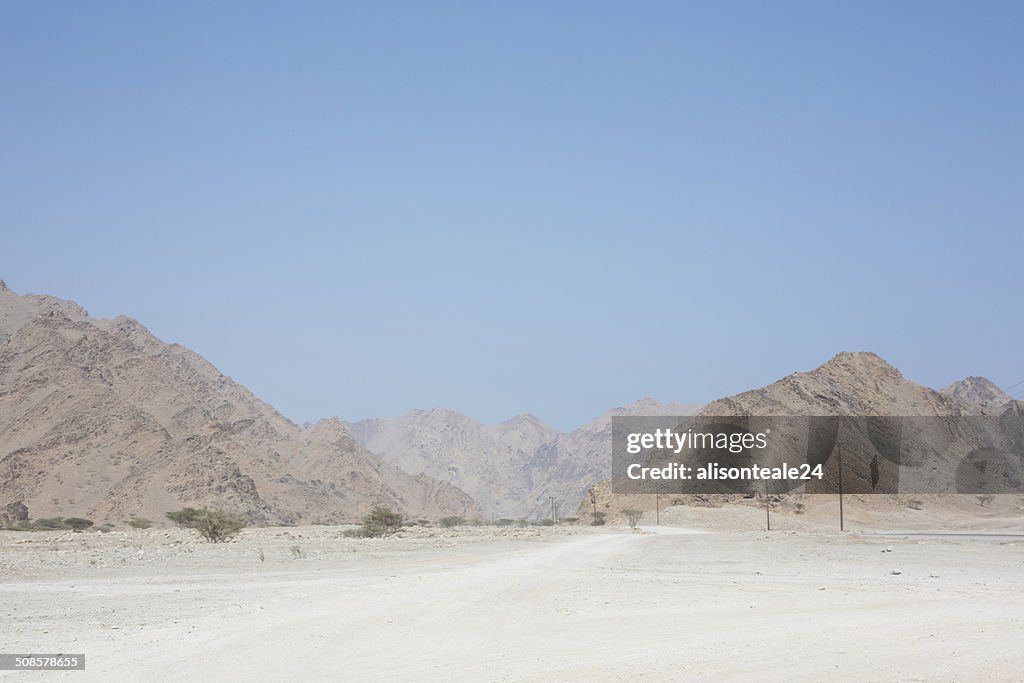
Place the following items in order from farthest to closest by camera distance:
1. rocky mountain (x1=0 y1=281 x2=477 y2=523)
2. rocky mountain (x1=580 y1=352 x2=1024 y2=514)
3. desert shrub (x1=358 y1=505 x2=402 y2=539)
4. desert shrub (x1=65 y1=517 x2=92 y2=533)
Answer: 1. rocky mountain (x1=580 y1=352 x2=1024 y2=514)
2. rocky mountain (x1=0 y1=281 x2=477 y2=523)
3. desert shrub (x1=65 y1=517 x2=92 y2=533)
4. desert shrub (x1=358 y1=505 x2=402 y2=539)

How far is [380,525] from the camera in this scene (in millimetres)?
57594

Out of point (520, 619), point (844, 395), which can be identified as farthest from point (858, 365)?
point (520, 619)

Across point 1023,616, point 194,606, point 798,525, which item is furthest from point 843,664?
point 798,525

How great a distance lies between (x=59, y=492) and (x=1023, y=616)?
8922cm

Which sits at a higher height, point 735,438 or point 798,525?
point 735,438

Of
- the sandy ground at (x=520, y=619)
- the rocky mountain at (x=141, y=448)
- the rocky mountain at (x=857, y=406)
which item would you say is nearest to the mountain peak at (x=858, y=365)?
the rocky mountain at (x=857, y=406)

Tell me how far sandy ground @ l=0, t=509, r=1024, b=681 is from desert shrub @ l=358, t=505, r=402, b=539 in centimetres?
2476

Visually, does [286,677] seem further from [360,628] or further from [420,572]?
[420,572]

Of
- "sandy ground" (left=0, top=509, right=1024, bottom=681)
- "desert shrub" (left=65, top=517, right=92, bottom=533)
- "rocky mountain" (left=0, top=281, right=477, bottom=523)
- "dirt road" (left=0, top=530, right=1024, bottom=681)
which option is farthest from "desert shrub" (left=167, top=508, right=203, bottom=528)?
"dirt road" (left=0, top=530, right=1024, bottom=681)

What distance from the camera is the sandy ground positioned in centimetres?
1175

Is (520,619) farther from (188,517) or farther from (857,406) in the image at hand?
(857,406)

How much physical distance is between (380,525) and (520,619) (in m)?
42.4

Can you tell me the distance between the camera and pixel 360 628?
15297 mm

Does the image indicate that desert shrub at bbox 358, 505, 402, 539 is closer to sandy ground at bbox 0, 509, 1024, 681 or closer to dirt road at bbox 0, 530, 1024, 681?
sandy ground at bbox 0, 509, 1024, 681
